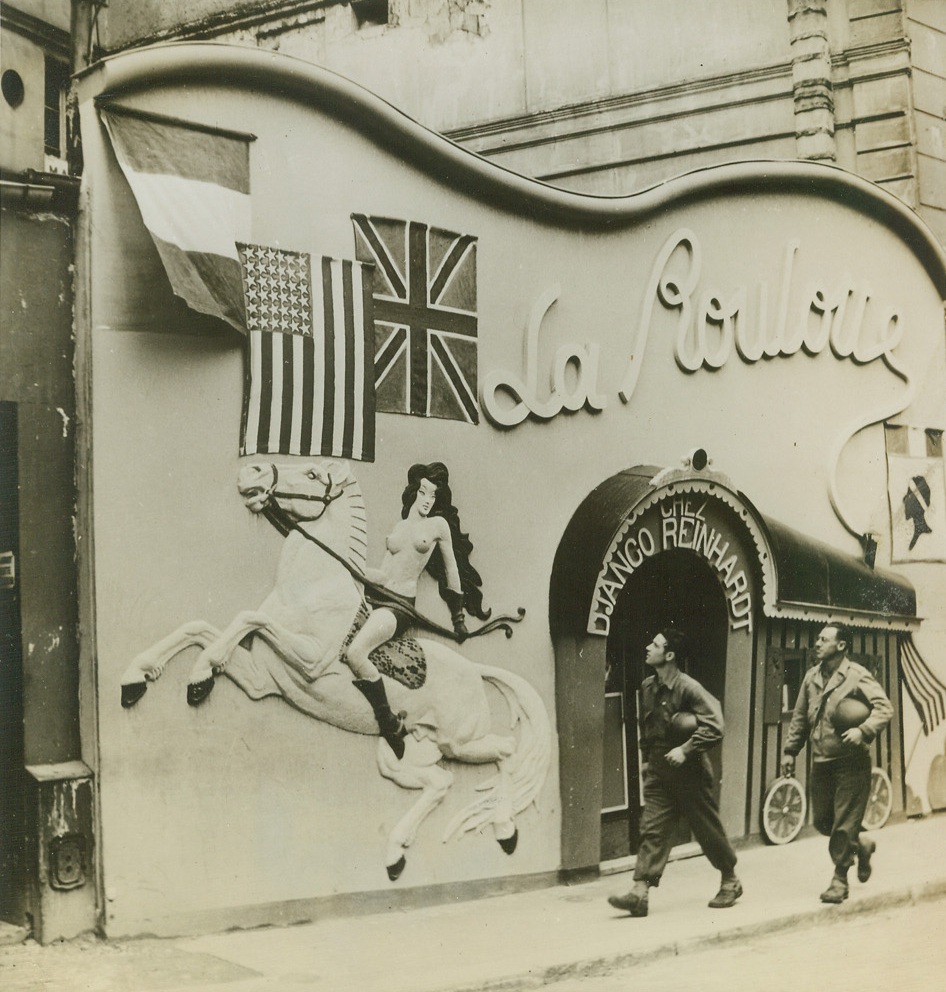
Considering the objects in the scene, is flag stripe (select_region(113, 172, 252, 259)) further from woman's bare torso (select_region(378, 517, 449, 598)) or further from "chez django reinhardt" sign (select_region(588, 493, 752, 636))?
"chez django reinhardt" sign (select_region(588, 493, 752, 636))

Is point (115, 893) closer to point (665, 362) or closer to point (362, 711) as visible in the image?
point (362, 711)

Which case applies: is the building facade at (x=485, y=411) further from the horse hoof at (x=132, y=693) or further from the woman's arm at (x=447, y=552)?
the woman's arm at (x=447, y=552)

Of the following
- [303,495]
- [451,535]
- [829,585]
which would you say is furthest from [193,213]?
[829,585]

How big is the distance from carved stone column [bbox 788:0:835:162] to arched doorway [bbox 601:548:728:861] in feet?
11.1

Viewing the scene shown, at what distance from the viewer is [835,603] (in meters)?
10.1

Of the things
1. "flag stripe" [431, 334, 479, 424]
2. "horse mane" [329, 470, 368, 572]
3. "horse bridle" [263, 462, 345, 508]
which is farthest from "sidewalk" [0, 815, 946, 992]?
"flag stripe" [431, 334, 479, 424]

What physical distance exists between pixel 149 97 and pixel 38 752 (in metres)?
3.70

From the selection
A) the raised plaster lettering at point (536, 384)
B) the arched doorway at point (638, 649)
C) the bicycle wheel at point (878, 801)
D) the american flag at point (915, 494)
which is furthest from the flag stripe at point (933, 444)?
the raised plaster lettering at point (536, 384)

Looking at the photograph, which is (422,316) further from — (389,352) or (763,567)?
(763,567)

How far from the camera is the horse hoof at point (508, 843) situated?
27.5ft

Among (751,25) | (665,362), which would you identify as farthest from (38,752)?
(751,25)

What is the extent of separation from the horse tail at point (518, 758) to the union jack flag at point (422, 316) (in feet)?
5.82

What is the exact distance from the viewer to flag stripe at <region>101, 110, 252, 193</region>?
7.18 m

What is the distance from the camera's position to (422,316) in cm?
825
